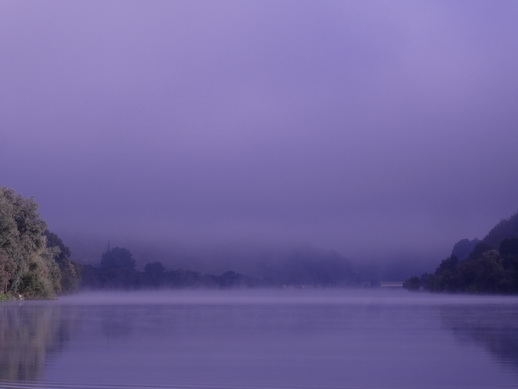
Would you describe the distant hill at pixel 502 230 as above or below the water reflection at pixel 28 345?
above

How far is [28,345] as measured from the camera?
13.4 meters

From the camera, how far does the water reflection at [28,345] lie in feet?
33.2

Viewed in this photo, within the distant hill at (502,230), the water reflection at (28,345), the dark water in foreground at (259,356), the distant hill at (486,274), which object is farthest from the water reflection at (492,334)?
the distant hill at (502,230)

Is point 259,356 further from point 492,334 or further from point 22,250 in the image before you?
point 22,250

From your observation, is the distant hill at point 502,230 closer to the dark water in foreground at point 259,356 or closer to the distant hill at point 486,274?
the distant hill at point 486,274

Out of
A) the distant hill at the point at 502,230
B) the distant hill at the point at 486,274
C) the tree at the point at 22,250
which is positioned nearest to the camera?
the tree at the point at 22,250

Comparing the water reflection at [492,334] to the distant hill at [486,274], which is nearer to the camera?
the water reflection at [492,334]

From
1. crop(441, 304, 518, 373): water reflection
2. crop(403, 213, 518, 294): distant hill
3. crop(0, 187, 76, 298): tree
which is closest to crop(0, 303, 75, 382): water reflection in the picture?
crop(441, 304, 518, 373): water reflection

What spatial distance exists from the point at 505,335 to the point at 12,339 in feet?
31.7

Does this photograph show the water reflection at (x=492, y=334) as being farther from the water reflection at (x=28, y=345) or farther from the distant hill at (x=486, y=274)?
the distant hill at (x=486, y=274)

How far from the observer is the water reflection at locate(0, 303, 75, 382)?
398 inches

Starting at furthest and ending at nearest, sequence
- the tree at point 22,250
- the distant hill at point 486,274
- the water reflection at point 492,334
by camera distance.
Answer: the distant hill at point 486,274, the tree at point 22,250, the water reflection at point 492,334

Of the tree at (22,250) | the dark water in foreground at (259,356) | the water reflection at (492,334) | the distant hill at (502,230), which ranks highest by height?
the distant hill at (502,230)

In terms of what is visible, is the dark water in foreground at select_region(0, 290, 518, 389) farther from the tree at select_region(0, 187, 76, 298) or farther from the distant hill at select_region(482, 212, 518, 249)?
the distant hill at select_region(482, 212, 518, 249)
